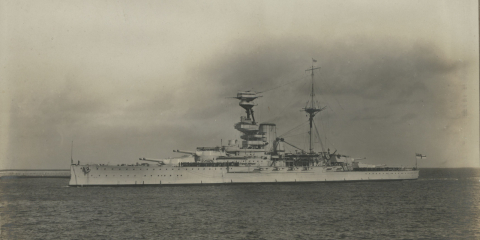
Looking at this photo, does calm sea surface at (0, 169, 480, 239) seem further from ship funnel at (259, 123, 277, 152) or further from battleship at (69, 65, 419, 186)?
ship funnel at (259, 123, 277, 152)

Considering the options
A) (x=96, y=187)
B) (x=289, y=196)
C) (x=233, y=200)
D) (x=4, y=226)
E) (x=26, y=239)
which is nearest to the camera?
(x=26, y=239)

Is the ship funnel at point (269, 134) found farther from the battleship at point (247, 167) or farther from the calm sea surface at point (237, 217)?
the calm sea surface at point (237, 217)

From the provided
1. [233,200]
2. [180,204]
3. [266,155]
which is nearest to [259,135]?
[266,155]

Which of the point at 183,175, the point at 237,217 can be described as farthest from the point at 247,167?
the point at 237,217

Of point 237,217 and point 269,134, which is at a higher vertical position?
point 269,134

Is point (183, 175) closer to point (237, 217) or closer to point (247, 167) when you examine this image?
point (247, 167)

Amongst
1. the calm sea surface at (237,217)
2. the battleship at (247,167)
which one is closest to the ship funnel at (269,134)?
the battleship at (247,167)

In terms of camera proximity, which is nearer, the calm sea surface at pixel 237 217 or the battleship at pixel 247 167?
the calm sea surface at pixel 237 217

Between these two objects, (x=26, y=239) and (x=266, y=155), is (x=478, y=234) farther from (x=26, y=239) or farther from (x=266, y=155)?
(x=266, y=155)
